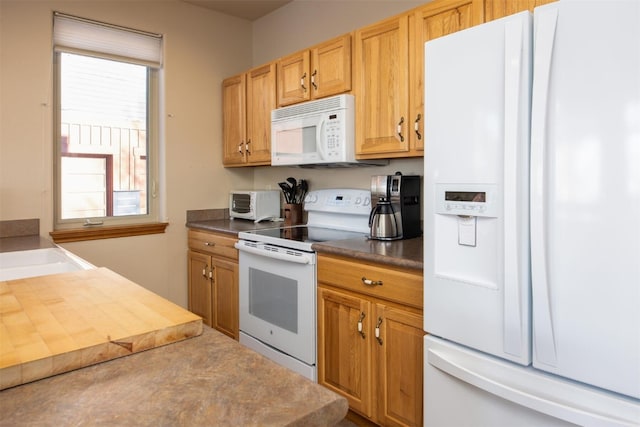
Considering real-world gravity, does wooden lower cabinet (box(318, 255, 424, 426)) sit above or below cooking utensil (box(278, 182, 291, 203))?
below

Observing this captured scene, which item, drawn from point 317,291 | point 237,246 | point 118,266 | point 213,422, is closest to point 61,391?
point 213,422

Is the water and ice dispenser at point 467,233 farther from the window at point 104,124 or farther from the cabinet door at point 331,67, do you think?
the window at point 104,124

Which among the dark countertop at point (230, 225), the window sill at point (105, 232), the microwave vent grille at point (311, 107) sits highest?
the microwave vent grille at point (311, 107)

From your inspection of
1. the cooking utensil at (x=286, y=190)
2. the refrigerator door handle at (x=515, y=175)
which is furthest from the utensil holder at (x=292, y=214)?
the refrigerator door handle at (x=515, y=175)

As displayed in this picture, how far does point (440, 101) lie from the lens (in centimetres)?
148

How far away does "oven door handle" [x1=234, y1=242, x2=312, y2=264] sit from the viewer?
2.27 m

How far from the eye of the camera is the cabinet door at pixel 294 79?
2.77 metres

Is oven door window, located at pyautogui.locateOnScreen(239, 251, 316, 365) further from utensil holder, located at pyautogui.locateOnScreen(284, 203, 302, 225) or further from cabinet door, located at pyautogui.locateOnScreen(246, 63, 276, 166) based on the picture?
cabinet door, located at pyautogui.locateOnScreen(246, 63, 276, 166)

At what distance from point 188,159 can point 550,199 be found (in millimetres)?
2874

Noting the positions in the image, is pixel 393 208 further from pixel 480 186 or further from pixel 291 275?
pixel 480 186

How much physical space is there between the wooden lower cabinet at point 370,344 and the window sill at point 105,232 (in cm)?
166

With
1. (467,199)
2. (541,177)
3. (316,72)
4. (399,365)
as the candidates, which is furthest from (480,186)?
(316,72)

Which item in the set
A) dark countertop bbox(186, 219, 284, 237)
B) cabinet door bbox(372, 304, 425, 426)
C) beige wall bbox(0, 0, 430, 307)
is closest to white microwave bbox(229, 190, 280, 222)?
dark countertop bbox(186, 219, 284, 237)

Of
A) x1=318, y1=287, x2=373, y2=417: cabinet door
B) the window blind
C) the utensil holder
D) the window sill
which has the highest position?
the window blind
